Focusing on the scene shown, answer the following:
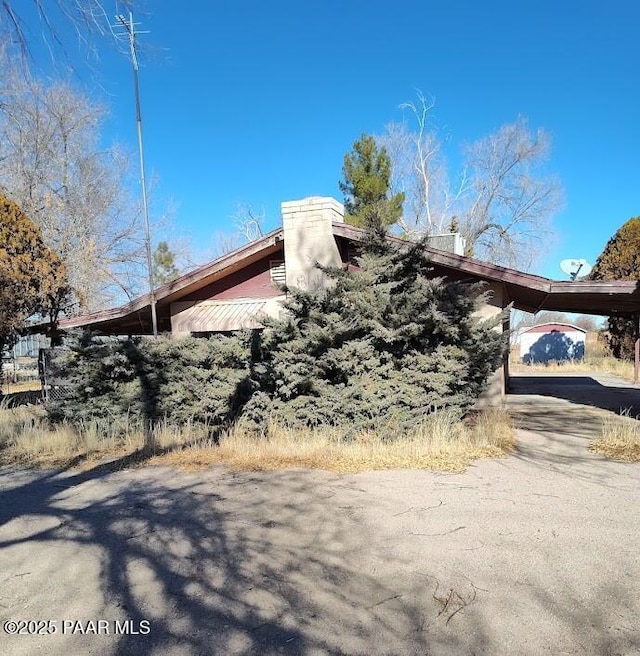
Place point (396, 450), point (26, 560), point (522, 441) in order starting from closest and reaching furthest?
point (26, 560) → point (396, 450) → point (522, 441)

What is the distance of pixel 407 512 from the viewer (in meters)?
5.01

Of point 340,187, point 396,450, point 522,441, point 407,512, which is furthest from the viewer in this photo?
point 340,187

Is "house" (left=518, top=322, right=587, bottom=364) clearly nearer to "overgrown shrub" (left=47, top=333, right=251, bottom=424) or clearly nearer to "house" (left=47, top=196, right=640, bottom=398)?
"house" (left=47, top=196, right=640, bottom=398)

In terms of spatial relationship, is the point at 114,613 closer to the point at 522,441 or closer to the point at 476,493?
the point at 476,493

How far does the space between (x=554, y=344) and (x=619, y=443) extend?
28.6m

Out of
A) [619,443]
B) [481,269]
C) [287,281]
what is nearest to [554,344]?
[481,269]

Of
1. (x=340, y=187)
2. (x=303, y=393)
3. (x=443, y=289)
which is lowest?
(x=303, y=393)

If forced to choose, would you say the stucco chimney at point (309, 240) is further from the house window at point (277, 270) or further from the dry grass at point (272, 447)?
the dry grass at point (272, 447)

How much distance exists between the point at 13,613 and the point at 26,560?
0.91 metres

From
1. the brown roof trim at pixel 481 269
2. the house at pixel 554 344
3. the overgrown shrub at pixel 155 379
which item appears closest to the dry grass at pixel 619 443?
the brown roof trim at pixel 481 269

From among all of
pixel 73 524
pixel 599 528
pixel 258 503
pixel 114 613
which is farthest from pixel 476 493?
pixel 73 524

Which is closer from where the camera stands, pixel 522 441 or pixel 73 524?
pixel 73 524

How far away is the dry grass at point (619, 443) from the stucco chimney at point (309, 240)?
5880 millimetres

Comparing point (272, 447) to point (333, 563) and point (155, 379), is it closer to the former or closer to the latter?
point (155, 379)
